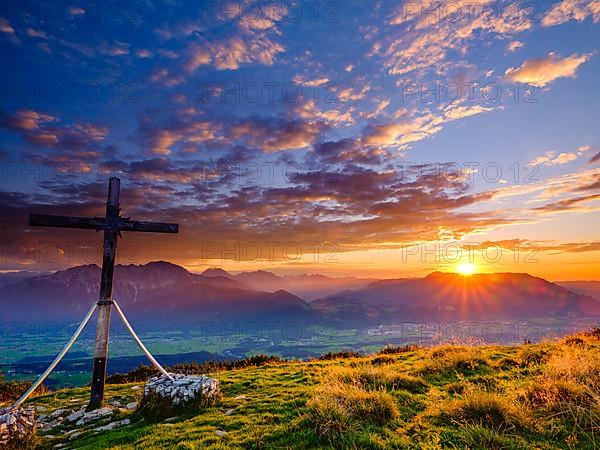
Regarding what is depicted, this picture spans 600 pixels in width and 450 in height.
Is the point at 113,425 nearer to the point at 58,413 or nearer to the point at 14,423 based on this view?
the point at 14,423

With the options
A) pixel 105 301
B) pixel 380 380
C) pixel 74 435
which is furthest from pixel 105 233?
pixel 380 380

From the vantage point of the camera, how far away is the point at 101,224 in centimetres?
1232

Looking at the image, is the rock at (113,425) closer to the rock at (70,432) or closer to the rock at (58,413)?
the rock at (70,432)

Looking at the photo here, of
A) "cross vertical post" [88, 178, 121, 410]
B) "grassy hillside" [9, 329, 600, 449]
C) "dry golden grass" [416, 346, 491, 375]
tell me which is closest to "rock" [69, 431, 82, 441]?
"grassy hillside" [9, 329, 600, 449]

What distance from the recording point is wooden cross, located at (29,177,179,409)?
1154cm

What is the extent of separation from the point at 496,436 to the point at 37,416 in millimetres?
14020

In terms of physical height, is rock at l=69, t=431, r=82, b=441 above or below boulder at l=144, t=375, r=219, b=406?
below

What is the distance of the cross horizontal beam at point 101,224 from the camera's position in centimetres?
1161

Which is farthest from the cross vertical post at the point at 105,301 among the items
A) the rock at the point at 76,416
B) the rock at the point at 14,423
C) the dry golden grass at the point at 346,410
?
the dry golden grass at the point at 346,410

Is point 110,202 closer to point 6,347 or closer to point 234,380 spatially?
point 234,380

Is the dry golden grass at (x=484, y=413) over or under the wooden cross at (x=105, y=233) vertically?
under

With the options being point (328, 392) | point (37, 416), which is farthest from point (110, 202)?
point (328, 392)

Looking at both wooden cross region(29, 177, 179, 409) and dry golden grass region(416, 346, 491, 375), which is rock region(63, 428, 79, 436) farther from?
dry golden grass region(416, 346, 491, 375)

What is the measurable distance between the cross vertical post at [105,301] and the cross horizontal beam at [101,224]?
16 centimetres
